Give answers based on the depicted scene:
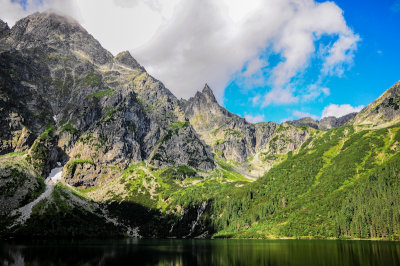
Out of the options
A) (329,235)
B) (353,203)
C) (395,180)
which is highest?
(395,180)

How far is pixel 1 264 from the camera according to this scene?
201 feet

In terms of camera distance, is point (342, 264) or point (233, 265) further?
point (233, 265)

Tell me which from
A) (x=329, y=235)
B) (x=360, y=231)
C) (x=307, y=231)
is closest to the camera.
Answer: (x=360, y=231)

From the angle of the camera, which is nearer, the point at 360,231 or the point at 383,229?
the point at 383,229

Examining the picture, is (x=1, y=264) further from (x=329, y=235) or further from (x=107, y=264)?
(x=329, y=235)

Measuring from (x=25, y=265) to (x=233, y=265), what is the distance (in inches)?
1803

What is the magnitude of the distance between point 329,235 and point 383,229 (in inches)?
1370

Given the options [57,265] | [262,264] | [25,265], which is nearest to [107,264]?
[57,265]

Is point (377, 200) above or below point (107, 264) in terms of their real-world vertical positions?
above

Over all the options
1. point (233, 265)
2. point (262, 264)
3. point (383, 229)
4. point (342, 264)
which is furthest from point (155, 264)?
point (383, 229)

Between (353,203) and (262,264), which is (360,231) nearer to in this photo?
(353,203)

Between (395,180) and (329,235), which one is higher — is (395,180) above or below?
above

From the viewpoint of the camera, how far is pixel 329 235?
18275 cm

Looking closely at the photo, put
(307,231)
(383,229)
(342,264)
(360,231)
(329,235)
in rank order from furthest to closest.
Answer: (307,231) < (329,235) < (360,231) < (383,229) < (342,264)
